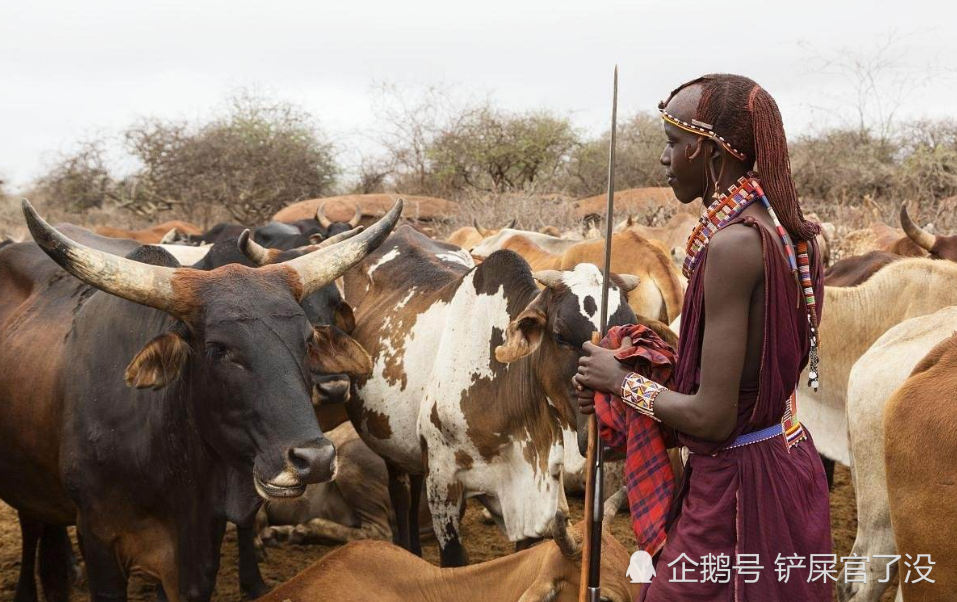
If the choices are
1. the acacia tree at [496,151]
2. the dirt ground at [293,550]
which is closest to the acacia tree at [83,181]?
the acacia tree at [496,151]

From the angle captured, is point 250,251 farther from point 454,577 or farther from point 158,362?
point 454,577

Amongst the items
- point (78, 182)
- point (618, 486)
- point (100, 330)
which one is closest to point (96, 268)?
point (100, 330)

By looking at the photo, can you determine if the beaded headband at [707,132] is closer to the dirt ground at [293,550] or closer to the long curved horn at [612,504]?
the long curved horn at [612,504]

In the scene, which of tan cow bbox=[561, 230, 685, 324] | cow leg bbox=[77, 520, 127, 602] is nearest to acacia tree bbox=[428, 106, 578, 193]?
tan cow bbox=[561, 230, 685, 324]

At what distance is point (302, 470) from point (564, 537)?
0.94 metres

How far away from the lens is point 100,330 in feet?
13.1

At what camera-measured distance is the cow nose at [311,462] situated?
3146mm

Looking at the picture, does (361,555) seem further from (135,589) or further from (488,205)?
(488,205)

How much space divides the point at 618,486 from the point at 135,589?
3.36m

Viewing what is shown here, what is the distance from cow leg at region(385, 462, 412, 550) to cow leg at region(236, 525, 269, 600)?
89 centimetres

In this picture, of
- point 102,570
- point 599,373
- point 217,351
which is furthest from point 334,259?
point 599,373

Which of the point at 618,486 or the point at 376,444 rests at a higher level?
the point at 376,444

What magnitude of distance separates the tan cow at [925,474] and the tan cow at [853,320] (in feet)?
8.08

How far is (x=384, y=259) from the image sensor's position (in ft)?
20.4
